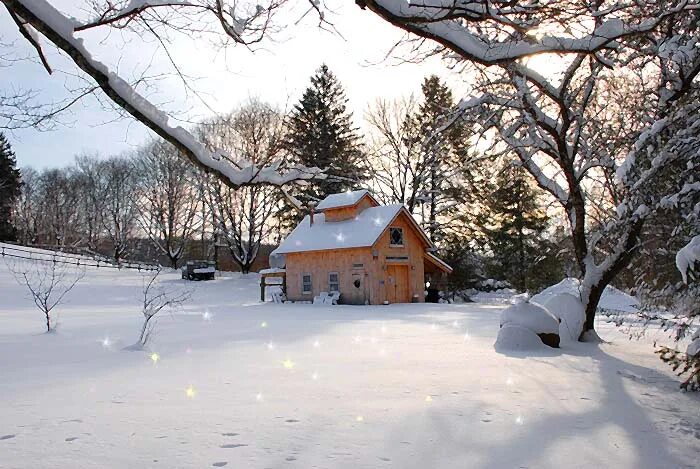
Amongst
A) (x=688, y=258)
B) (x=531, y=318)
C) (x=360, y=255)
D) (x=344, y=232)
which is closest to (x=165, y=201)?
(x=344, y=232)

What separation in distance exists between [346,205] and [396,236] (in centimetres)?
300

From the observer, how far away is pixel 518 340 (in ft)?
31.5

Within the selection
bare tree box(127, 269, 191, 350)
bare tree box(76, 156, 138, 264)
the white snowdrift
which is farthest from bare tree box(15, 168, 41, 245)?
the white snowdrift

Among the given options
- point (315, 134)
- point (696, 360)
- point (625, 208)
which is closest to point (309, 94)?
point (315, 134)

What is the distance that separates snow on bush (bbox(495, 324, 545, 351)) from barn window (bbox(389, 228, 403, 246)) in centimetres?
1524

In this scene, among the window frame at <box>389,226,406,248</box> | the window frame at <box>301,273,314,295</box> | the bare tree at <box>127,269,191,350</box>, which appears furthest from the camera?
the window frame at <box>301,273,314,295</box>

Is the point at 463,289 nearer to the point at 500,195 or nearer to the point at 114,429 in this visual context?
the point at 500,195

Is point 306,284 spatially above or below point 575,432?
above

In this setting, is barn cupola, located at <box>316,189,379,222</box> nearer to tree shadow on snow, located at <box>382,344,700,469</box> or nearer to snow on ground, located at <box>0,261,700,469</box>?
snow on ground, located at <box>0,261,700,469</box>

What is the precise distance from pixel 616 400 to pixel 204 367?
509 cm

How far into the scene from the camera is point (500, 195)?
32.5 metres

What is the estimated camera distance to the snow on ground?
Answer: 3.88m

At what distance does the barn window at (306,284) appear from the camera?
86.2ft

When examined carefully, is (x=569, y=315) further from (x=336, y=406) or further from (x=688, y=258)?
(x=336, y=406)
